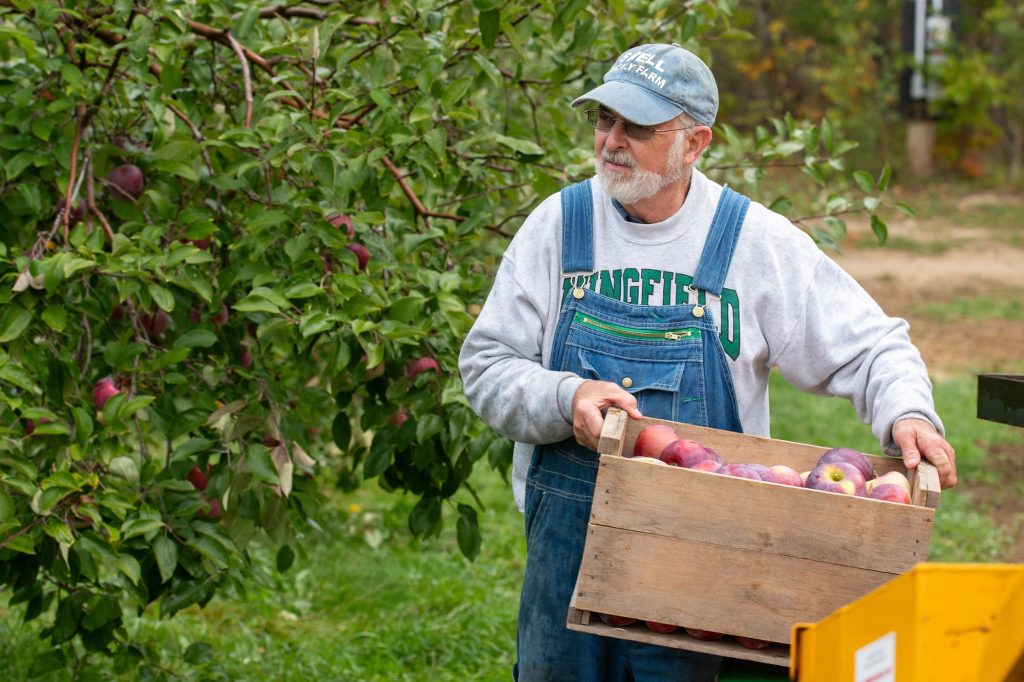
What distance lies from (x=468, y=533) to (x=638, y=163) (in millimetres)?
1221

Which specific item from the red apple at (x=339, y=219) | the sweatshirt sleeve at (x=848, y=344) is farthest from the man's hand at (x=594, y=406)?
the red apple at (x=339, y=219)

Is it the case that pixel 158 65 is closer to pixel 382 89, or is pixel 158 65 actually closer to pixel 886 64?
pixel 382 89

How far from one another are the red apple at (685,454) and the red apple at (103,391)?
1.27 m

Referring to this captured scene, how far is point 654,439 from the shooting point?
215cm

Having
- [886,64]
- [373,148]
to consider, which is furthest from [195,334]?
[886,64]

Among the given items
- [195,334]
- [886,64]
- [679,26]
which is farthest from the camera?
[886,64]

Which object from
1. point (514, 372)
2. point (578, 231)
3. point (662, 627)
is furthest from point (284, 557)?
point (662, 627)

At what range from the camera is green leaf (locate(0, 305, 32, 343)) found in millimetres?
2588

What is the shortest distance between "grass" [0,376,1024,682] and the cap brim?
159cm

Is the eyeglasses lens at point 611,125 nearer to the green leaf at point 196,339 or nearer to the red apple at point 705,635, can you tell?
the red apple at point 705,635

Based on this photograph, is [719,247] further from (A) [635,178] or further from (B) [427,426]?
(B) [427,426]

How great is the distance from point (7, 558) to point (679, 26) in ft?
6.93

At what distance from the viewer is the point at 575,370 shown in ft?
7.46

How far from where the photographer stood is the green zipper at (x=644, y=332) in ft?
7.33
